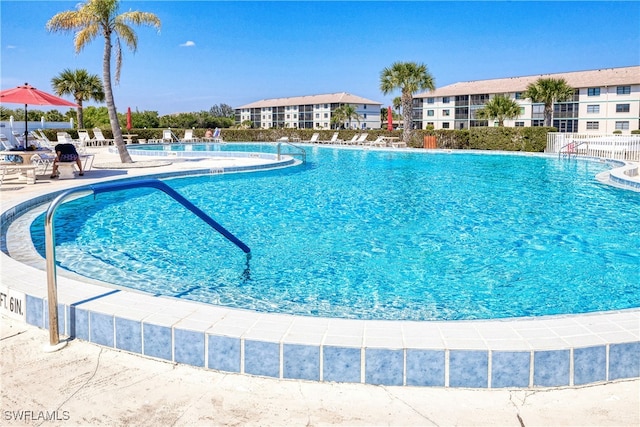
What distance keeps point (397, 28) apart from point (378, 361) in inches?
1538

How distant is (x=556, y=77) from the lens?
60719mm

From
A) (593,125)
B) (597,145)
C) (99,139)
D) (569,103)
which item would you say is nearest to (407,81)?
(597,145)

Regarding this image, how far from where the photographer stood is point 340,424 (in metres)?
2.70

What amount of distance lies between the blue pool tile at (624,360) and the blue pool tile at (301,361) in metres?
1.76

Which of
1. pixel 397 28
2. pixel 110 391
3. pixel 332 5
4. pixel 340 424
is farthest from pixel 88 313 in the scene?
pixel 332 5

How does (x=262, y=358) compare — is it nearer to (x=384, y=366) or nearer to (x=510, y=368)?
(x=384, y=366)

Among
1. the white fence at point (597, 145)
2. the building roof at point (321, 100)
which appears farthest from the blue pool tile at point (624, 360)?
the building roof at point (321, 100)

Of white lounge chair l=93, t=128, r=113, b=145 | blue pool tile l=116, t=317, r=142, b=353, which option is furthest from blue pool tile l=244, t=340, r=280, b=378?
white lounge chair l=93, t=128, r=113, b=145

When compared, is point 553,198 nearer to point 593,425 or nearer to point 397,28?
point 593,425

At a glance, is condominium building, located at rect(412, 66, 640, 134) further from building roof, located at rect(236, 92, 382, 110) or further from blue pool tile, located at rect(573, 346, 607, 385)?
blue pool tile, located at rect(573, 346, 607, 385)

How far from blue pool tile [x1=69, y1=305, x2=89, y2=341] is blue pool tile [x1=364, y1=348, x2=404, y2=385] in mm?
1989

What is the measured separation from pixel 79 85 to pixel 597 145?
40.8 metres

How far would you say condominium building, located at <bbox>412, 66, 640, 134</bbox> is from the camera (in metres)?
53.6

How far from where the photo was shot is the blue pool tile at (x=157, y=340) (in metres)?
3.41
